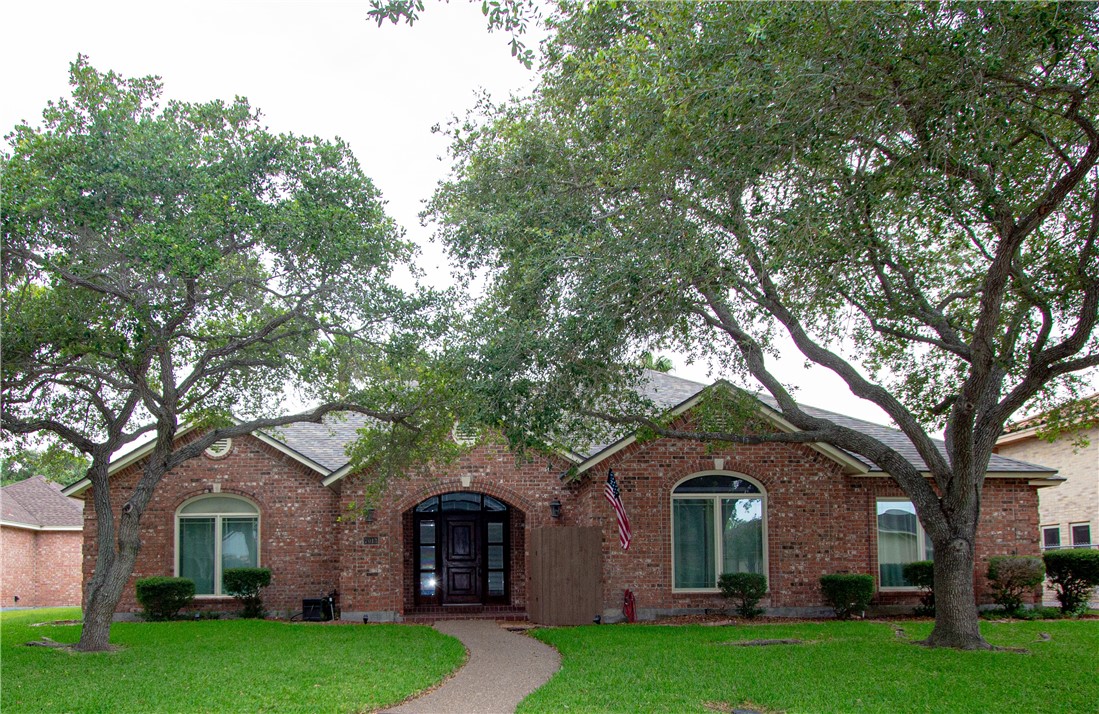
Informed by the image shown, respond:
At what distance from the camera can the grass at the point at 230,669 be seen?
10.2 m

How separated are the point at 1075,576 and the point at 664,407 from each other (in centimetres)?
881

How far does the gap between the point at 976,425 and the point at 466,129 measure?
9026 millimetres

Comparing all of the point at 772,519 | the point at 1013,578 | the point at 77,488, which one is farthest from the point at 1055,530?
the point at 77,488

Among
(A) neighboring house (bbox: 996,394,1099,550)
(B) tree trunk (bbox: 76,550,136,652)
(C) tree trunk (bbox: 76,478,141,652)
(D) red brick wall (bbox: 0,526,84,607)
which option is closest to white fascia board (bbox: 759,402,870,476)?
(A) neighboring house (bbox: 996,394,1099,550)

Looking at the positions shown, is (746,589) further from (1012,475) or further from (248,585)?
(248,585)

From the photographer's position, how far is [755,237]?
467 inches

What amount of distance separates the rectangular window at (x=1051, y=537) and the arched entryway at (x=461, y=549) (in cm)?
1571

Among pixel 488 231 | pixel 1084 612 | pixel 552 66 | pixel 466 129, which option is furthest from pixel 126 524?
pixel 1084 612

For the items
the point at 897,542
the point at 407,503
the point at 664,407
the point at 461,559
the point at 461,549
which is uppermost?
the point at 664,407

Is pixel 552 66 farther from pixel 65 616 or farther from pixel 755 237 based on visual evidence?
pixel 65 616

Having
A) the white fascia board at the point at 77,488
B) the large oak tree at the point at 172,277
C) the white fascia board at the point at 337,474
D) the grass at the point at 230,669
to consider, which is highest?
the large oak tree at the point at 172,277

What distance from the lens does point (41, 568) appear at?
108ft

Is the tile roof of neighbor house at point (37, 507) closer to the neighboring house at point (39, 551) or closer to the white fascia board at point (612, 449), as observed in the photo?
the neighboring house at point (39, 551)

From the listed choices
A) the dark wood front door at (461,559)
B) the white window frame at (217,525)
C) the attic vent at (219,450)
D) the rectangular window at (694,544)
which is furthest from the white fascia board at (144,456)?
the rectangular window at (694,544)
